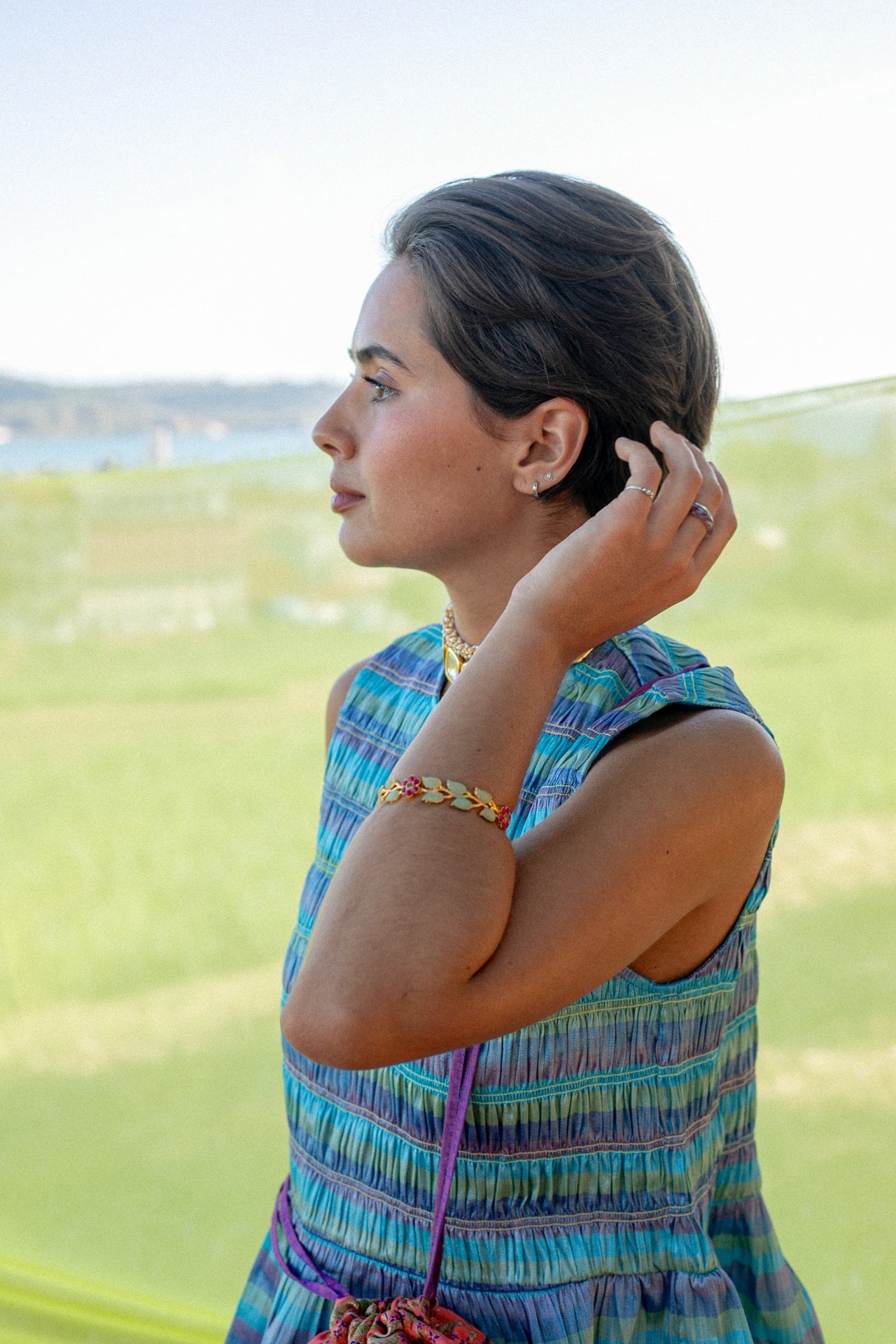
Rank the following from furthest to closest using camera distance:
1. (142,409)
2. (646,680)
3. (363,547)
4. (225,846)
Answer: (142,409) → (225,846) → (363,547) → (646,680)

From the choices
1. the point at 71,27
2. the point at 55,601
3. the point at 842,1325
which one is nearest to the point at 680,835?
the point at 842,1325

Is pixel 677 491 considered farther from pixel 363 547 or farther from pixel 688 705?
pixel 363 547

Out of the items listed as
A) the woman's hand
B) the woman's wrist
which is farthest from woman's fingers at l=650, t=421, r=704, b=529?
the woman's wrist

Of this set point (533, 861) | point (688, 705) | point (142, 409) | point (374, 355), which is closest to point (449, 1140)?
point (533, 861)

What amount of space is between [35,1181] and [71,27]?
1280cm

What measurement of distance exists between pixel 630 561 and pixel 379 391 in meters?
0.36

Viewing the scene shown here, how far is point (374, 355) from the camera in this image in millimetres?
1180

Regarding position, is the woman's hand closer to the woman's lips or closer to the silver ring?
the silver ring

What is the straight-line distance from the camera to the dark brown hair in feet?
3.61

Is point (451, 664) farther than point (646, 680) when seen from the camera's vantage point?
Yes

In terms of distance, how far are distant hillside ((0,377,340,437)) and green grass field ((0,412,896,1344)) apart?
9.70 meters

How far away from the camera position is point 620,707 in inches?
40.5

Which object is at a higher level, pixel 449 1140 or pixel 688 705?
pixel 688 705

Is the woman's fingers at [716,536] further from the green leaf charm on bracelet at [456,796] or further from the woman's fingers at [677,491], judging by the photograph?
the green leaf charm on bracelet at [456,796]
